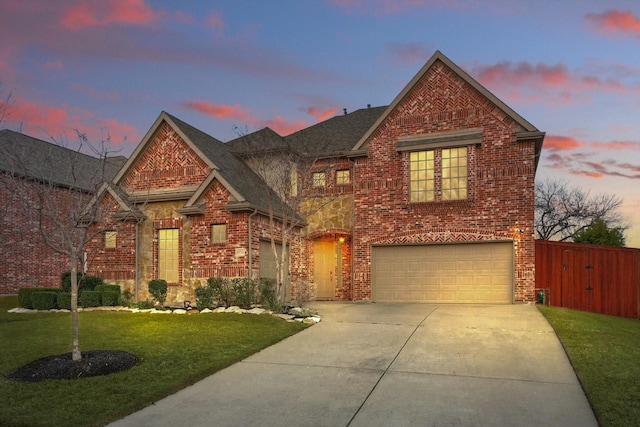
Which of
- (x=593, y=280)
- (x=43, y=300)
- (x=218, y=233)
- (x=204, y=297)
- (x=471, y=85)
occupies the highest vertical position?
(x=471, y=85)

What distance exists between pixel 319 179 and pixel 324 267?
3726mm

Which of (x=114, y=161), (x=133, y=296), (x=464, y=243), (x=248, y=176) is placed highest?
(x=114, y=161)

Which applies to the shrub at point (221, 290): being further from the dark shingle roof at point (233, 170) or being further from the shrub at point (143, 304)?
the dark shingle roof at point (233, 170)

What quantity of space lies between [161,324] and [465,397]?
8961 mm

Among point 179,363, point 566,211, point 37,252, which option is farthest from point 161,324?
point 566,211

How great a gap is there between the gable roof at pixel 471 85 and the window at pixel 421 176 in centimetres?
196

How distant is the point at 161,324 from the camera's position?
536 inches

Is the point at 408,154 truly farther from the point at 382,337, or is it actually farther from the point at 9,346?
the point at 9,346

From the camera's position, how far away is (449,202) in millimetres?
18281

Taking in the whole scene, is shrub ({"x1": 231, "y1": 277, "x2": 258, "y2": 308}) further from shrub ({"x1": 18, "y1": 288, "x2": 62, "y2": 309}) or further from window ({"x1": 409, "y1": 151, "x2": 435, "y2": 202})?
shrub ({"x1": 18, "y1": 288, "x2": 62, "y2": 309})

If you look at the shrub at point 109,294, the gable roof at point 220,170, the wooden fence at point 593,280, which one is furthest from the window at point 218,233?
the wooden fence at point 593,280

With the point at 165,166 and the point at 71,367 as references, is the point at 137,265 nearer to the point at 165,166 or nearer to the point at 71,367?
the point at 165,166

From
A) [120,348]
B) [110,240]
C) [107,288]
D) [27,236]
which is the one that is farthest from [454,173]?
[27,236]

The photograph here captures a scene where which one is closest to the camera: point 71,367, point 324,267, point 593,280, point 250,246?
point 71,367
